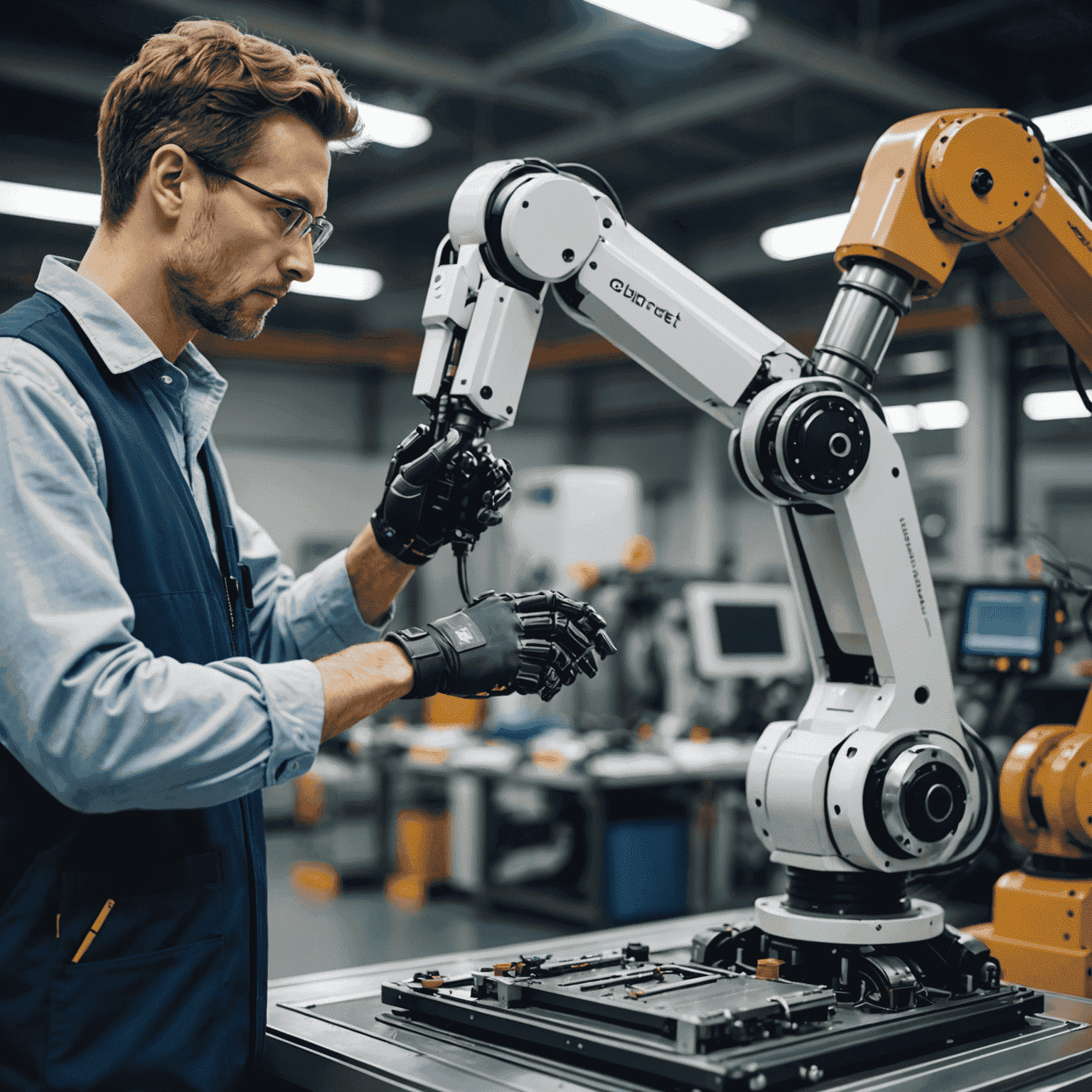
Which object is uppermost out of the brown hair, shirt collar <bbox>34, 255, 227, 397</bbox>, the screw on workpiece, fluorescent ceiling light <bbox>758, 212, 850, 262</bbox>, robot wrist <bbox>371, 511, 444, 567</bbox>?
fluorescent ceiling light <bbox>758, 212, 850, 262</bbox>

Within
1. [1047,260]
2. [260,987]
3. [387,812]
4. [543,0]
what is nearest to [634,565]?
[387,812]

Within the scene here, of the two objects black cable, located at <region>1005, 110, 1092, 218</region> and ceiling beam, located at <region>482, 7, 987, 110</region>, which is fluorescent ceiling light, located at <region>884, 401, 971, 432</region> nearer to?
ceiling beam, located at <region>482, 7, 987, 110</region>

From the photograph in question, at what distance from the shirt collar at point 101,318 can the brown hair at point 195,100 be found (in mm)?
115

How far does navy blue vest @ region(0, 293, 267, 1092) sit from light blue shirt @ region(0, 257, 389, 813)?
5 cm

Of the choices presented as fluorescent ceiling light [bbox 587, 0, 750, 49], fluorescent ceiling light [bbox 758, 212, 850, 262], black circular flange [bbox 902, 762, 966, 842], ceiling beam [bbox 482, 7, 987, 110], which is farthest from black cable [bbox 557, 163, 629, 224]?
fluorescent ceiling light [bbox 758, 212, 850, 262]

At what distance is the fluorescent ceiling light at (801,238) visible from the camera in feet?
24.8

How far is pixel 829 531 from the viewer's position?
5.53ft

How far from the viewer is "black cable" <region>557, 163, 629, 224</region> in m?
1.62

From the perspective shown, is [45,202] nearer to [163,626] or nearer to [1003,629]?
[1003,629]

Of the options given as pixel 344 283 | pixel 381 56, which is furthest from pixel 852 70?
pixel 344 283

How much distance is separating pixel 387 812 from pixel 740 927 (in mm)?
5467

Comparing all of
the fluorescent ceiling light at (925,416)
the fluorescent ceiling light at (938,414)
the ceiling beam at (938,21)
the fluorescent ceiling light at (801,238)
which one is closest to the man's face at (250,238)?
the ceiling beam at (938,21)

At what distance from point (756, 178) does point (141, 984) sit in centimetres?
731

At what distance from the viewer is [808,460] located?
1555mm
